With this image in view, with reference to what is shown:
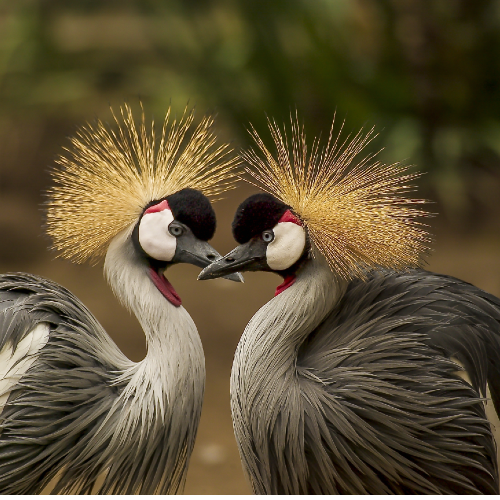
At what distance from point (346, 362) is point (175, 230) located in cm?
43

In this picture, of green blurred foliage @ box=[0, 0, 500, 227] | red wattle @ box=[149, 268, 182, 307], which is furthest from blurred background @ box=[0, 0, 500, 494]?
red wattle @ box=[149, 268, 182, 307]

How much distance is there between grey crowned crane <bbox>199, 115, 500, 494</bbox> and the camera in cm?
131

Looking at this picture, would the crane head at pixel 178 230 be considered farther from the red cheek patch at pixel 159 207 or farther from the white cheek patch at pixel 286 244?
the white cheek patch at pixel 286 244

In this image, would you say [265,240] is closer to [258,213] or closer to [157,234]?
[258,213]

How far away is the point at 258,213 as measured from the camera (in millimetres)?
1330

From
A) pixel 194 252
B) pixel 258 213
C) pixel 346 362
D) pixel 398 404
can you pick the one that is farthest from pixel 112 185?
pixel 398 404

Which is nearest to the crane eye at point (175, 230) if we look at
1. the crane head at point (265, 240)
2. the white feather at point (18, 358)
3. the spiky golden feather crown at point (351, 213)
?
the crane head at point (265, 240)

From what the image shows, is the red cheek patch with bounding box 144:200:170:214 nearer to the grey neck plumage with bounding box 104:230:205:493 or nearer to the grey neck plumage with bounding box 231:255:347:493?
the grey neck plumage with bounding box 104:230:205:493

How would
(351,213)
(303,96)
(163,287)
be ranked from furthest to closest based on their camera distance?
1. (303,96)
2. (163,287)
3. (351,213)

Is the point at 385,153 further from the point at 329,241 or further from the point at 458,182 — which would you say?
the point at 329,241

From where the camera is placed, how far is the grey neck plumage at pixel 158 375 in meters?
1.36

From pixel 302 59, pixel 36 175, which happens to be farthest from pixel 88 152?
pixel 36 175

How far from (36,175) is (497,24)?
8.68 ft

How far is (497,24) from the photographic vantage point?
3584mm
